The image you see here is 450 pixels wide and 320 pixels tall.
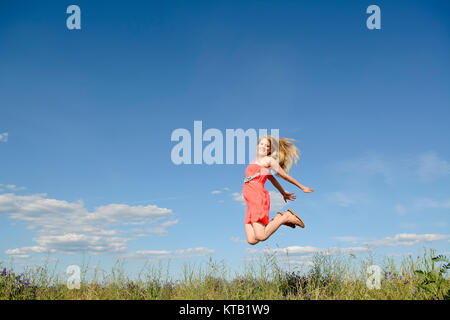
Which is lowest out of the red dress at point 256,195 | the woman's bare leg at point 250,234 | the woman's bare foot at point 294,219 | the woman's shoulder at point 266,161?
the woman's bare leg at point 250,234

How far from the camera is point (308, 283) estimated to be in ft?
22.1

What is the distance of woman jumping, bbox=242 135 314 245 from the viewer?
20.1ft

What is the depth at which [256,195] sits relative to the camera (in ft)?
20.5

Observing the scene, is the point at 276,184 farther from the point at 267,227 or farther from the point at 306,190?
the point at 267,227

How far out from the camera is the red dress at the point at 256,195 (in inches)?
242

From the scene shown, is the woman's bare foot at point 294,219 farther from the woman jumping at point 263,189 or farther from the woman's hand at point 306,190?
the woman's hand at point 306,190

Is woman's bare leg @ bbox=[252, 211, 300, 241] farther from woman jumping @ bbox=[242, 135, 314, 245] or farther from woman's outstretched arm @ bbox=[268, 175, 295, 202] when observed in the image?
woman's outstretched arm @ bbox=[268, 175, 295, 202]

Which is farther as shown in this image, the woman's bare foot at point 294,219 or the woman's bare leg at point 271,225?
the woman's bare foot at point 294,219

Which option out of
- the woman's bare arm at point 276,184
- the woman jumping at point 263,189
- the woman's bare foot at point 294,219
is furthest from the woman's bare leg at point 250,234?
the woman's bare arm at point 276,184
